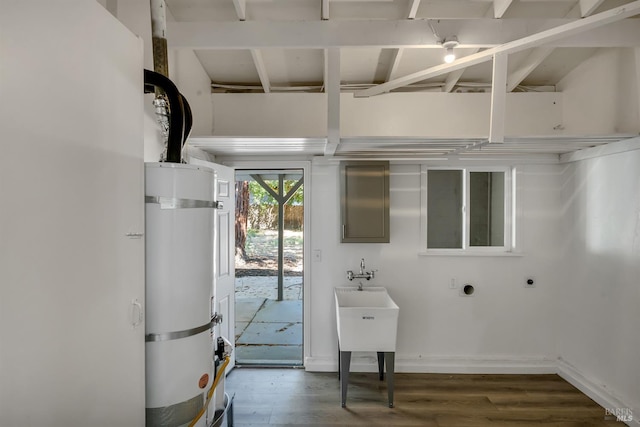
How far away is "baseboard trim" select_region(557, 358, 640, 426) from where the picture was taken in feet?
7.78

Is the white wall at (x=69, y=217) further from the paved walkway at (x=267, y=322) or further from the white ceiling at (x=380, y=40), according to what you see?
the paved walkway at (x=267, y=322)

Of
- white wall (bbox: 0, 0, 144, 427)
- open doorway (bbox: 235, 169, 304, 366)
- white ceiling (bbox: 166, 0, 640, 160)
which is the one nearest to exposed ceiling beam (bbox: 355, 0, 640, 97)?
white ceiling (bbox: 166, 0, 640, 160)

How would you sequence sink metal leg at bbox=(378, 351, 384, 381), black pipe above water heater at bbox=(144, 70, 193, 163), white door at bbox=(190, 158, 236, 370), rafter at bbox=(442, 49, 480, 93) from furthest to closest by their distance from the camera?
sink metal leg at bbox=(378, 351, 384, 381)
rafter at bbox=(442, 49, 480, 93)
white door at bbox=(190, 158, 236, 370)
black pipe above water heater at bbox=(144, 70, 193, 163)

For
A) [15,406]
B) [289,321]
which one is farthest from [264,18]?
[289,321]

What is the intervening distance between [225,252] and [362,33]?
2116mm

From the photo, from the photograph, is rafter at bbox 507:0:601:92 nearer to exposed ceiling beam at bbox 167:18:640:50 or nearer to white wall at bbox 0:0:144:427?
exposed ceiling beam at bbox 167:18:640:50

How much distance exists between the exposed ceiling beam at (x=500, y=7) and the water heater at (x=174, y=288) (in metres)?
2.12

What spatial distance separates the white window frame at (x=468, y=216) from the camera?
3.23m

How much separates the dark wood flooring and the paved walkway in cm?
42

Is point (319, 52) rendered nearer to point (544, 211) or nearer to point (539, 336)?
point (544, 211)

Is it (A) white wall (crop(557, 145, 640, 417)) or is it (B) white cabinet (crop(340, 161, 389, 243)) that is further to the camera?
(B) white cabinet (crop(340, 161, 389, 243))

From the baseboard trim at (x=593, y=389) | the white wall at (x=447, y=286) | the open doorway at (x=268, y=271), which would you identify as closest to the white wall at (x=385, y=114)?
the white wall at (x=447, y=286)

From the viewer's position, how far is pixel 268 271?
324 inches

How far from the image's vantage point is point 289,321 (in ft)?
16.6
